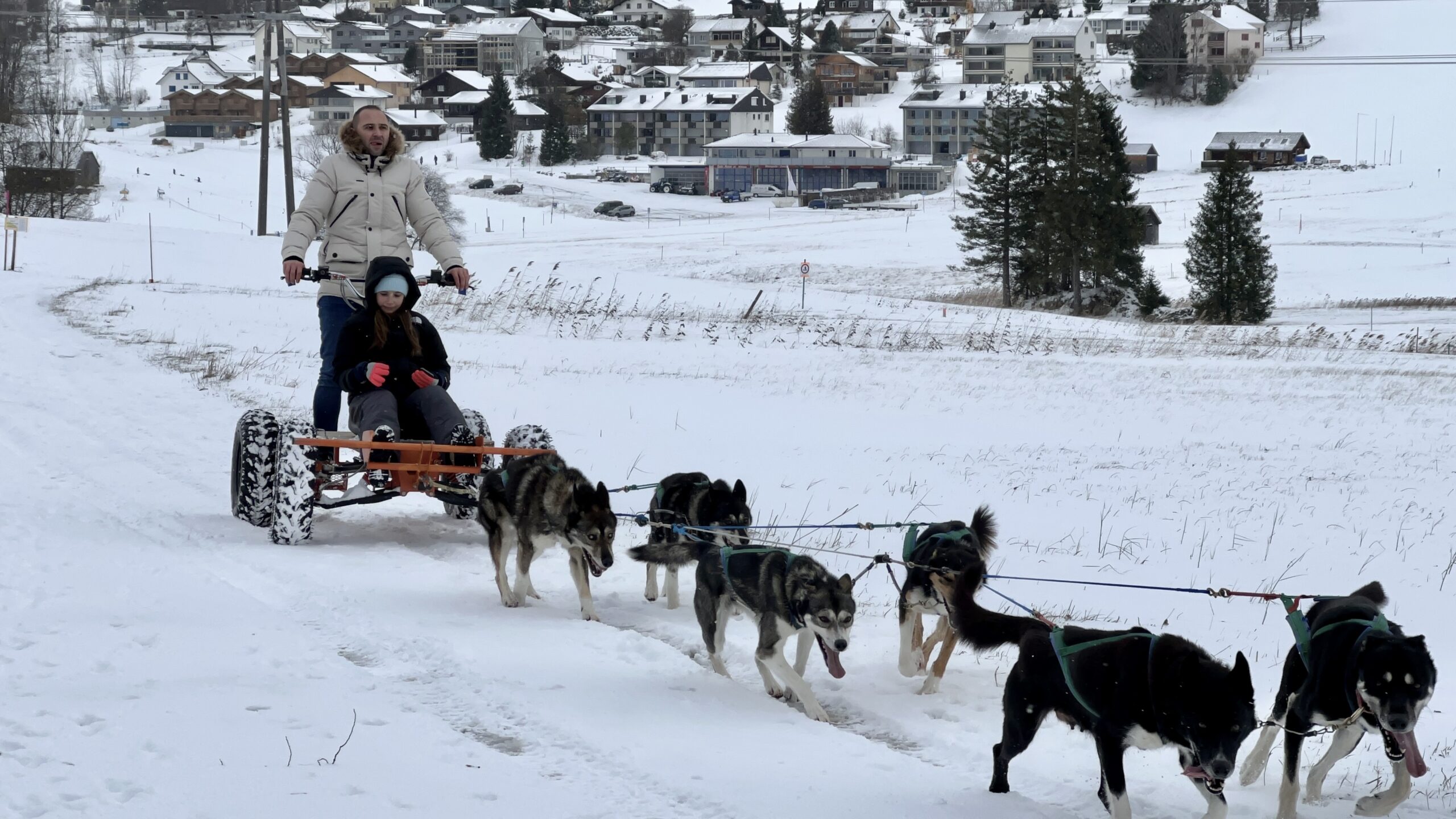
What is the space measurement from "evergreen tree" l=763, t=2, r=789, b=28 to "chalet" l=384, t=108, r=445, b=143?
66.1 meters

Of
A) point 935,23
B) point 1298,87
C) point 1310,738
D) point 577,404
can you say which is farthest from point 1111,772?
point 935,23

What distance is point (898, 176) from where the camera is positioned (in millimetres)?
102938

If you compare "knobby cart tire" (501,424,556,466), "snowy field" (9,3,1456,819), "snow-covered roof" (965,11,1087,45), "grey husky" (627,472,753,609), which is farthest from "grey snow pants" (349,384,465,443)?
"snow-covered roof" (965,11,1087,45)

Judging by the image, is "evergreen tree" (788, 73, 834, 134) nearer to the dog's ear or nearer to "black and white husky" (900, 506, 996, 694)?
"black and white husky" (900, 506, 996, 694)

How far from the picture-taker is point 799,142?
106m

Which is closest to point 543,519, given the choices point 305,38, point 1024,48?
point 1024,48

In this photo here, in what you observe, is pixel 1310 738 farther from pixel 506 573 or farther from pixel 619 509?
pixel 619 509

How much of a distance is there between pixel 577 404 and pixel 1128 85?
132089mm

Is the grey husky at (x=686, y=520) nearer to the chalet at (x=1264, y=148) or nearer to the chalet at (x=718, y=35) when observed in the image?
the chalet at (x=1264, y=148)

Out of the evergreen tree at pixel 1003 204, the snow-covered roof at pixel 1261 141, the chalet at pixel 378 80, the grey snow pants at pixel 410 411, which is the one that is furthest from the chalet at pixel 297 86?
the grey snow pants at pixel 410 411

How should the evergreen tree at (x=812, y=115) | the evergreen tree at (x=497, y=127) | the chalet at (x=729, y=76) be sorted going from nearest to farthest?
1. the evergreen tree at (x=497, y=127)
2. the evergreen tree at (x=812, y=115)
3. the chalet at (x=729, y=76)

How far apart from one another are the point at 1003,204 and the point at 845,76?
105204 millimetres

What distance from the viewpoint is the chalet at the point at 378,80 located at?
148 m

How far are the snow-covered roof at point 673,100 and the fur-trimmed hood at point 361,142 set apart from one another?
392 ft
